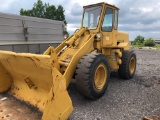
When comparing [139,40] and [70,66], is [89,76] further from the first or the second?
[139,40]

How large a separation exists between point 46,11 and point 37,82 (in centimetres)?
2323

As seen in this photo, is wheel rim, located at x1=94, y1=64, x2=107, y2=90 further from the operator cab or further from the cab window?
the cab window

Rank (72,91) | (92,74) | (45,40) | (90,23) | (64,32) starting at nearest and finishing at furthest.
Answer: (92,74)
(72,91)
(90,23)
(45,40)
(64,32)

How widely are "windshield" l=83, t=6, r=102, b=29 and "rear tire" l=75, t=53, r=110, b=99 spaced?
1.29 meters

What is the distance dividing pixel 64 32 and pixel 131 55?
10.7 ft

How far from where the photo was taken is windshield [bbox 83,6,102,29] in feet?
19.6

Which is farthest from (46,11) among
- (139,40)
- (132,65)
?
(132,65)

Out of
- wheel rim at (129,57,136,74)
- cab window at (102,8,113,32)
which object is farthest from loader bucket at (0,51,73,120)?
wheel rim at (129,57,136,74)

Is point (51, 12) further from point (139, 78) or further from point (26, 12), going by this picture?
point (139, 78)

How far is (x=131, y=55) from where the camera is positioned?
7.00 metres

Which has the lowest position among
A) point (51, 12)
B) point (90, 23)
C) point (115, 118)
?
point (115, 118)

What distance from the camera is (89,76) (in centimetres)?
466

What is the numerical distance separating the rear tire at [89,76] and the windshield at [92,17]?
50.9 inches

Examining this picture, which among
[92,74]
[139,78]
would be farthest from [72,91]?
[139,78]
